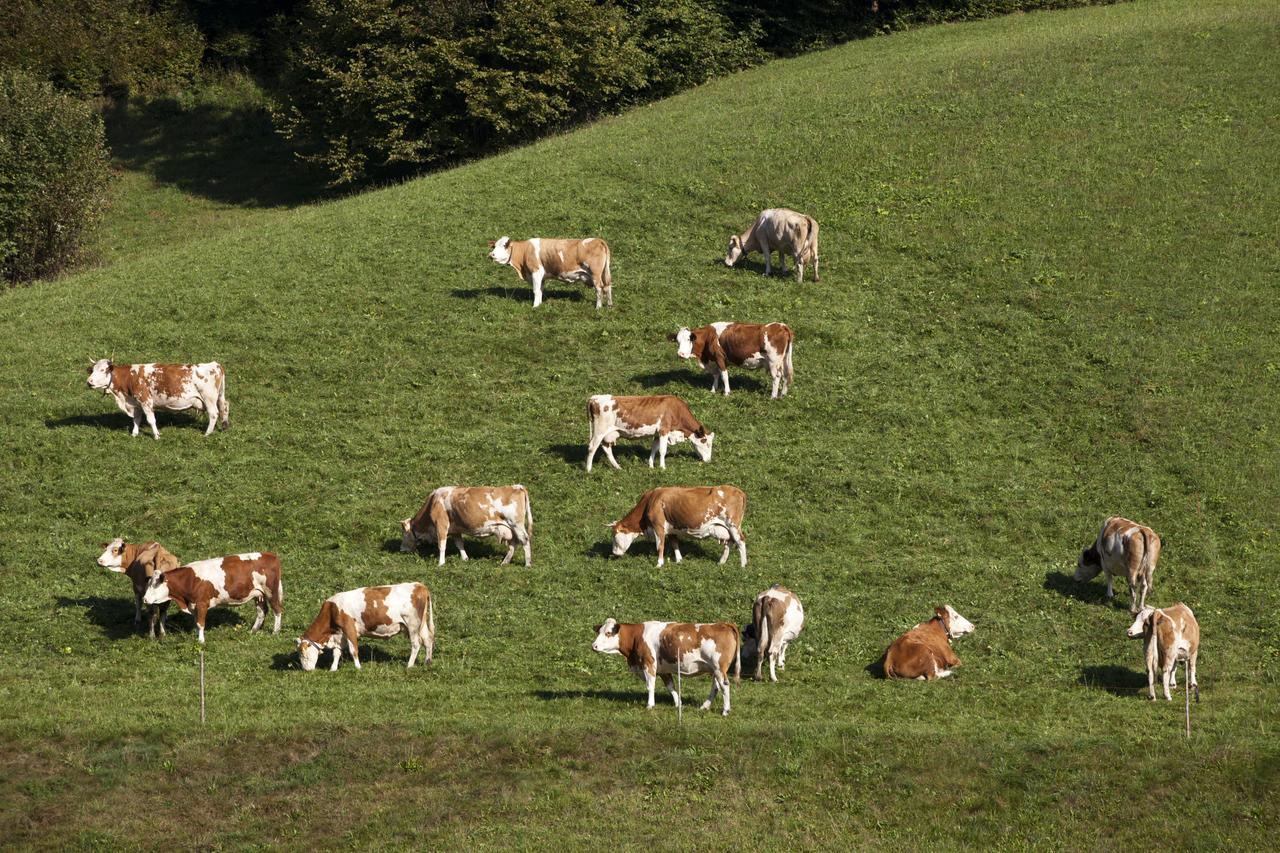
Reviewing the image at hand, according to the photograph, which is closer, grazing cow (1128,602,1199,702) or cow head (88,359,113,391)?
grazing cow (1128,602,1199,702)

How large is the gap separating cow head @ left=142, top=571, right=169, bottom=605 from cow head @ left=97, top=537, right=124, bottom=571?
1.60m

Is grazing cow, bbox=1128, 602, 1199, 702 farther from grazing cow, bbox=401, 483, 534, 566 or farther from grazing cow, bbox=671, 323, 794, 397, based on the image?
grazing cow, bbox=671, 323, 794, 397

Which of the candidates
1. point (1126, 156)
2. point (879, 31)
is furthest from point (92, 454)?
point (879, 31)

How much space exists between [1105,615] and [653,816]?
35.8ft

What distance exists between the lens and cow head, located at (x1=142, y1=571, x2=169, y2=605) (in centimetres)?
2391

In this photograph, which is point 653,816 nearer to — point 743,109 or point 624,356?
point 624,356

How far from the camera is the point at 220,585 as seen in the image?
24.2m

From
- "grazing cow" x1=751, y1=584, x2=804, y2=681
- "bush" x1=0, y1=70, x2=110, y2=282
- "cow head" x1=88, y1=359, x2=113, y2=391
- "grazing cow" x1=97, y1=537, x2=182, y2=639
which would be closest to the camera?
"grazing cow" x1=751, y1=584, x2=804, y2=681

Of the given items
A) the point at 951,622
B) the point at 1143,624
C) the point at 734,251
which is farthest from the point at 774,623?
the point at 734,251

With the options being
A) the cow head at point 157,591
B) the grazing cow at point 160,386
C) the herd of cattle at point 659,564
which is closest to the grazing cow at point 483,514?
the herd of cattle at point 659,564

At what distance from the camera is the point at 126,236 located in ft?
193

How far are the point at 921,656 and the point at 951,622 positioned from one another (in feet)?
4.66

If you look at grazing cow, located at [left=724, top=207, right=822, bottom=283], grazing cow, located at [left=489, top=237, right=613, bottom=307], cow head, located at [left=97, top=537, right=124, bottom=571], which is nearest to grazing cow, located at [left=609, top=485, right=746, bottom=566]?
cow head, located at [left=97, top=537, right=124, bottom=571]

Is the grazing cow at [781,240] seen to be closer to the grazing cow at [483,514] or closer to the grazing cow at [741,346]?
the grazing cow at [741,346]
